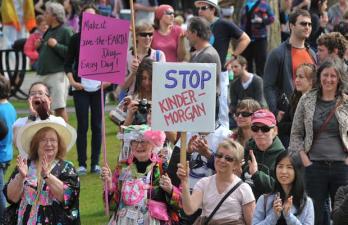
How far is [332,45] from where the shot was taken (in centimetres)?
1323

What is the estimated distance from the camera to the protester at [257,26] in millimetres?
19500

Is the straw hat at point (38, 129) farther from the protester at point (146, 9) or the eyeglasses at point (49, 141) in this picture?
the protester at point (146, 9)

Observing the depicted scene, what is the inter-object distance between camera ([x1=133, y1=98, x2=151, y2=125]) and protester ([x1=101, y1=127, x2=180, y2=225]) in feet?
3.45

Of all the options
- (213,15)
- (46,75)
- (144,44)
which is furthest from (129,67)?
(46,75)

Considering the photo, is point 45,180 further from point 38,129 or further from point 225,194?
point 225,194

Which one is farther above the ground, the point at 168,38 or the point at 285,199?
the point at 168,38

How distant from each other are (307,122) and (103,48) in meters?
2.03

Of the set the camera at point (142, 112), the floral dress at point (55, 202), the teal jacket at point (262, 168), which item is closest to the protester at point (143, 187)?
the floral dress at point (55, 202)

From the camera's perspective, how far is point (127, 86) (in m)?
13.1

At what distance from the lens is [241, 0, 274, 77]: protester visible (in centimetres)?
1950

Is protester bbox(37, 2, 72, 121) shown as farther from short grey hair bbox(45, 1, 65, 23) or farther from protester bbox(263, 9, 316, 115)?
protester bbox(263, 9, 316, 115)

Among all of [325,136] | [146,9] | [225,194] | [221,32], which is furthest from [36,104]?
[146,9]

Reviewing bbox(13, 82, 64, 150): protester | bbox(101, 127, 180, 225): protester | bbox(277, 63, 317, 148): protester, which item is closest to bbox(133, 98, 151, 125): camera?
bbox(13, 82, 64, 150): protester

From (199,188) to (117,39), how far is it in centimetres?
215
